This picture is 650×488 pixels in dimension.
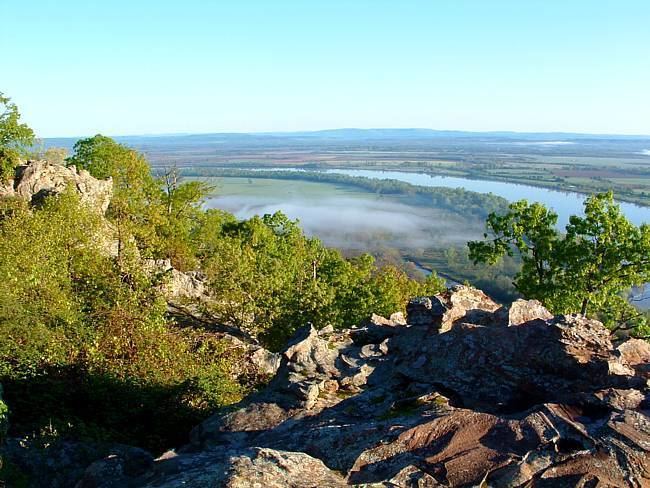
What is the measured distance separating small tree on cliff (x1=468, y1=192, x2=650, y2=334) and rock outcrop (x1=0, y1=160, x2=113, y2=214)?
33.8 meters

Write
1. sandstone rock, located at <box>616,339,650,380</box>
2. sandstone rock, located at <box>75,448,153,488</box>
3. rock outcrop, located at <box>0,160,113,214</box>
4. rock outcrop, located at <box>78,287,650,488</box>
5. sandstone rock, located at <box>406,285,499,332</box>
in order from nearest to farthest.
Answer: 1. rock outcrop, located at <box>78,287,650,488</box>
2. sandstone rock, located at <box>75,448,153,488</box>
3. sandstone rock, located at <box>616,339,650,380</box>
4. sandstone rock, located at <box>406,285,499,332</box>
5. rock outcrop, located at <box>0,160,113,214</box>

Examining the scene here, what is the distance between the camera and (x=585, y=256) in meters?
32.8

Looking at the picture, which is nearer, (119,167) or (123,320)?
(123,320)

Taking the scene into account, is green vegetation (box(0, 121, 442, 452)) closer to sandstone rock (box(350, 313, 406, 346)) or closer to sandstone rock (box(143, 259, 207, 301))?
sandstone rock (box(143, 259, 207, 301))

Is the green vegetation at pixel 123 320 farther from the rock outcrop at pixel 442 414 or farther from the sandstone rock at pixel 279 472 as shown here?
the sandstone rock at pixel 279 472

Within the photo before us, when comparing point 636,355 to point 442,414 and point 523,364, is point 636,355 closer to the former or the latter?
point 523,364

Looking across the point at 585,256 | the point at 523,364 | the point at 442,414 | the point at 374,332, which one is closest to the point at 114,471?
the point at 442,414

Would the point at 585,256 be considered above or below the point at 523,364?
above

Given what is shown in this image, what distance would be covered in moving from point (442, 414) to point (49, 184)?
4379 centimetres

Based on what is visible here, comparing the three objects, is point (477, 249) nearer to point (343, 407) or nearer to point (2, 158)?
point (343, 407)

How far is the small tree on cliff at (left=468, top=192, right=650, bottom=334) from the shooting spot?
31.9 m

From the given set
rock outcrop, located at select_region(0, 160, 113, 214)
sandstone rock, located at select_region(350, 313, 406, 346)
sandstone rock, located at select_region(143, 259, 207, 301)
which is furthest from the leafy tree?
sandstone rock, located at select_region(350, 313, 406, 346)

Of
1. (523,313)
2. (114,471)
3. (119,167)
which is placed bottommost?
(114,471)

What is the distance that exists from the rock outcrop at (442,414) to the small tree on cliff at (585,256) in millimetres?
13053
